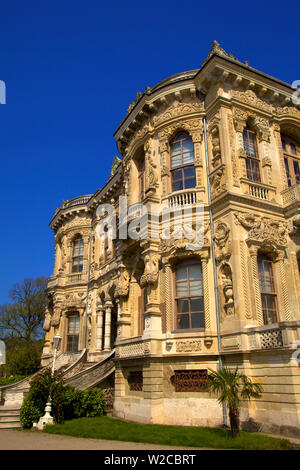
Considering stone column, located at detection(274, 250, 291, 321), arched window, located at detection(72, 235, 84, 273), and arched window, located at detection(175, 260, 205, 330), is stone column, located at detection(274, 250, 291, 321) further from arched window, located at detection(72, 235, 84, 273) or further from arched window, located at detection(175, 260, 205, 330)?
arched window, located at detection(72, 235, 84, 273)

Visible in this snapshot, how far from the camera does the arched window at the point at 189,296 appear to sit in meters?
13.4

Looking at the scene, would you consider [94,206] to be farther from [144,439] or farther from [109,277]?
[144,439]

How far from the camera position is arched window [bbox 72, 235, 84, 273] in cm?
2646

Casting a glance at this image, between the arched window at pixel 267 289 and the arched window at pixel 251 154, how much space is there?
337 cm

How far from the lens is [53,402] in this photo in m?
13.2

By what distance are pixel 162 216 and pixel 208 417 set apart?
24.5 ft

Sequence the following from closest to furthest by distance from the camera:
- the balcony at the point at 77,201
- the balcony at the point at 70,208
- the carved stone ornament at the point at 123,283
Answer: the carved stone ornament at the point at 123,283 < the balcony at the point at 70,208 < the balcony at the point at 77,201

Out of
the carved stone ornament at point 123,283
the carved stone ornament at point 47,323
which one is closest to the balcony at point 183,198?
the carved stone ornament at point 123,283

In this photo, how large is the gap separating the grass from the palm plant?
44cm

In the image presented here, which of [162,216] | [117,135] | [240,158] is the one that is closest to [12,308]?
[117,135]

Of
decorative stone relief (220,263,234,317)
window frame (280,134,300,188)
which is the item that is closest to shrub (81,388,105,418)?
decorative stone relief (220,263,234,317)

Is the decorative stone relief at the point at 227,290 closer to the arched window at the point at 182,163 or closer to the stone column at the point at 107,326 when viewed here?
the arched window at the point at 182,163
